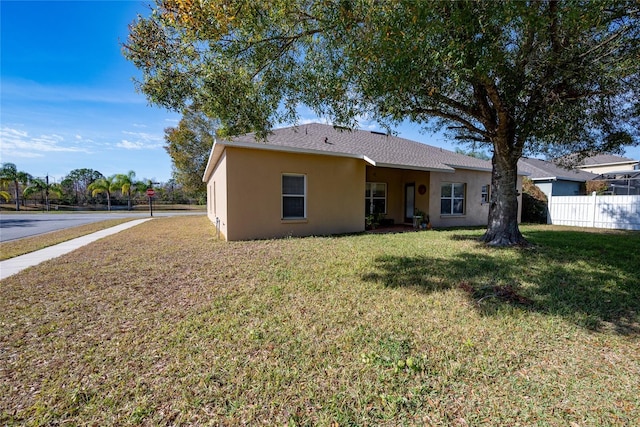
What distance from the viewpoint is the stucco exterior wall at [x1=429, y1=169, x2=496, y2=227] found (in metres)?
14.2

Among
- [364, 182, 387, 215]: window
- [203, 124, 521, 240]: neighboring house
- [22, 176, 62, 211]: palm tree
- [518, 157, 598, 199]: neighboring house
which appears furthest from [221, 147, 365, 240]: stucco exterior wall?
[22, 176, 62, 211]: palm tree

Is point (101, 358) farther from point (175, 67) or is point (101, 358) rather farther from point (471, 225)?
point (471, 225)

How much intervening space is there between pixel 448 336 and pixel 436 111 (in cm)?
608

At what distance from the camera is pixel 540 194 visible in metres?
17.6

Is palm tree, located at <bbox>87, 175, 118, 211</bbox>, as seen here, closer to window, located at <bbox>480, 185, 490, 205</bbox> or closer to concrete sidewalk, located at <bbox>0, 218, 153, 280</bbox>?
concrete sidewalk, located at <bbox>0, 218, 153, 280</bbox>

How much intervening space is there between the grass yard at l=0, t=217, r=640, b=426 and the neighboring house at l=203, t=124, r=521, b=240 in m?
4.02

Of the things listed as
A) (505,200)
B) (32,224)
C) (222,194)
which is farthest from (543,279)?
(32,224)

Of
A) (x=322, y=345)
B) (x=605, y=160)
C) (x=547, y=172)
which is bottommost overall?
(x=322, y=345)

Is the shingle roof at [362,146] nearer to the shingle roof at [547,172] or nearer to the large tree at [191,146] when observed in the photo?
the shingle roof at [547,172]

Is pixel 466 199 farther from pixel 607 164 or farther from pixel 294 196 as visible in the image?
pixel 607 164

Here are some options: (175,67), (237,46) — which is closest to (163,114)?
(175,67)

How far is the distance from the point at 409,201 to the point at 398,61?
1166 centimetres

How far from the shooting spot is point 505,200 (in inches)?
336

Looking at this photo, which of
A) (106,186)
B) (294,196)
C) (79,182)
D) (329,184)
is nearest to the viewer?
(294,196)
